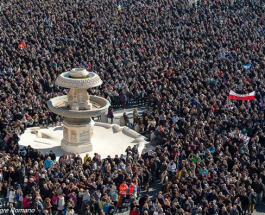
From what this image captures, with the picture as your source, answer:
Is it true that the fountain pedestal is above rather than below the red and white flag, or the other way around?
below

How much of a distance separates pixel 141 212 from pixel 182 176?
4.02m

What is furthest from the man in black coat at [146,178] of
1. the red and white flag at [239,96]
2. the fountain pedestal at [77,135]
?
the red and white flag at [239,96]

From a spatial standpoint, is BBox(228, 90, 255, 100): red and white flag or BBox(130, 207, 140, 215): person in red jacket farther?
BBox(228, 90, 255, 100): red and white flag

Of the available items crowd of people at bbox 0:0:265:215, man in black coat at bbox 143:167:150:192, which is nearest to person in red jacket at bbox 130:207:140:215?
crowd of people at bbox 0:0:265:215

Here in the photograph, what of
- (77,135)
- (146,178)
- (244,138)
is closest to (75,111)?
(77,135)

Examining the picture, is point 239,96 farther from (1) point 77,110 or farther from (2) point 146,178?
(2) point 146,178

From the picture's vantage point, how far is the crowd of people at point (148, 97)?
30.0 metres

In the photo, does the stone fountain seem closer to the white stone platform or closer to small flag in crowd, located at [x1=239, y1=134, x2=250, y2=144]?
the white stone platform

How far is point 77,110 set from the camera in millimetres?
36844

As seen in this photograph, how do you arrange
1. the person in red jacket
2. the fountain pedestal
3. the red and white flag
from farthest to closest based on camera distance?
the red and white flag, the fountain pedestal, the person in red jacket

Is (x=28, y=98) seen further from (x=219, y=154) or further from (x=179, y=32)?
(x=179, y=32)

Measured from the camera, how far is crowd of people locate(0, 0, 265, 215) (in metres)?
30.0

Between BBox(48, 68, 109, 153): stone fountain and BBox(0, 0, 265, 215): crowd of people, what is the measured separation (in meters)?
2.84

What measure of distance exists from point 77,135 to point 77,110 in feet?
4.32
